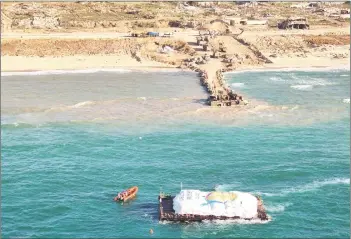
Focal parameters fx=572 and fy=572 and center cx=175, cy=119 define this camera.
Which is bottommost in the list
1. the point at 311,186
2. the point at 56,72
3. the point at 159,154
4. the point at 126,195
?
the point at 311,186

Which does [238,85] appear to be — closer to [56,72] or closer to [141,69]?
[141,69]

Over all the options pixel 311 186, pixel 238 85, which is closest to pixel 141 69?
pixel 238 85

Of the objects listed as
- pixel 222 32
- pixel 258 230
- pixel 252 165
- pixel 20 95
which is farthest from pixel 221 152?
pixel 222 32

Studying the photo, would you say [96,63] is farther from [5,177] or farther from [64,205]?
[64,205]

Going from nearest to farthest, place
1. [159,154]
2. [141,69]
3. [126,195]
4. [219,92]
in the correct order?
[126,195], [159,154], [219,92], [141,69]

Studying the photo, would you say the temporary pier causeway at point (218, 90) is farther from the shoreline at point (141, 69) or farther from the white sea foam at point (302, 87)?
the white sea foam at point (302, 87)

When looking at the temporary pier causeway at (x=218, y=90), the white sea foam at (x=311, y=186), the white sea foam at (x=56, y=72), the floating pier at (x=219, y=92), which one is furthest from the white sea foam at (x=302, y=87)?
the white sea foam at (x=311, y=186)

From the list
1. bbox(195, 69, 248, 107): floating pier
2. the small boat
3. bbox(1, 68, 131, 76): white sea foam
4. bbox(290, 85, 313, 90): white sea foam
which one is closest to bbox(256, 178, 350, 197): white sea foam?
the small boat
